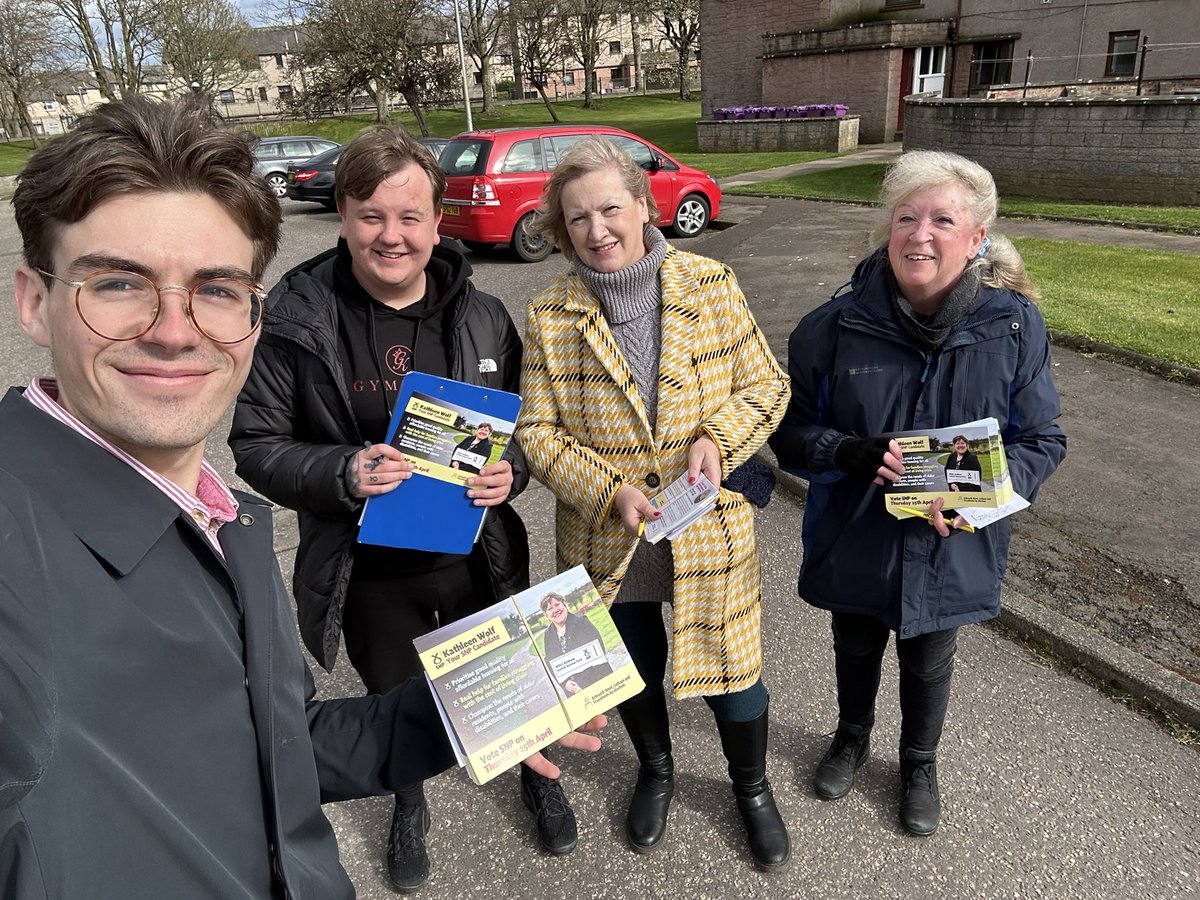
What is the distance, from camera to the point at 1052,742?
298cm

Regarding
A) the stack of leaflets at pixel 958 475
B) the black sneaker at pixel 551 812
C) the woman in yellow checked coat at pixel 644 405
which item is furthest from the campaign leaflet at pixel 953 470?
the black sneaker at pixel 551 812

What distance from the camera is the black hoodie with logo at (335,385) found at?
225 cm

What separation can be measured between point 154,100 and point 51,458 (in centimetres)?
68

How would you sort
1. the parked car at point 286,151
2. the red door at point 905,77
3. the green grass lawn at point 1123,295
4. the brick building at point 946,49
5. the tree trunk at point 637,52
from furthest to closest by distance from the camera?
the tree trunk at point 637,52, the red door at point 905,77, the brick building at point 946,49, the parked car at point 286,151, the green grass lawn at point 1123,295

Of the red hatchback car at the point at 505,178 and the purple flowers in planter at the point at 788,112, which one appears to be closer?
the red hatchback car at the point at 505,178

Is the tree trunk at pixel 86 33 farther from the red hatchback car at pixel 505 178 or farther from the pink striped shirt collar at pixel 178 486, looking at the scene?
the pink striped shirt collar at pixel 178 486

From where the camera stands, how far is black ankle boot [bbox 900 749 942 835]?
266 centimetres

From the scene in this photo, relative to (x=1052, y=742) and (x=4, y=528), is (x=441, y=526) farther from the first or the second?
(x=1052, y=742)

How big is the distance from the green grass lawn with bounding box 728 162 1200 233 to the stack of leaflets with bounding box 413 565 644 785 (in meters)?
9.96

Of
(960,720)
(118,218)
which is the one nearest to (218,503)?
(118,218)

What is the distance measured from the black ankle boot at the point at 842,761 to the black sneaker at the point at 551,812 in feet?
3.02

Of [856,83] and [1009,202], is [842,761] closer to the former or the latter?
[1009,202]

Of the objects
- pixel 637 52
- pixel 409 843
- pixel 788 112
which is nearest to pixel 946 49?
pixel 788 112

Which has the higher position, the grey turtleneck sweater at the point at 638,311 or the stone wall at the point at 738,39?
the stone wall at the point at 738,39
